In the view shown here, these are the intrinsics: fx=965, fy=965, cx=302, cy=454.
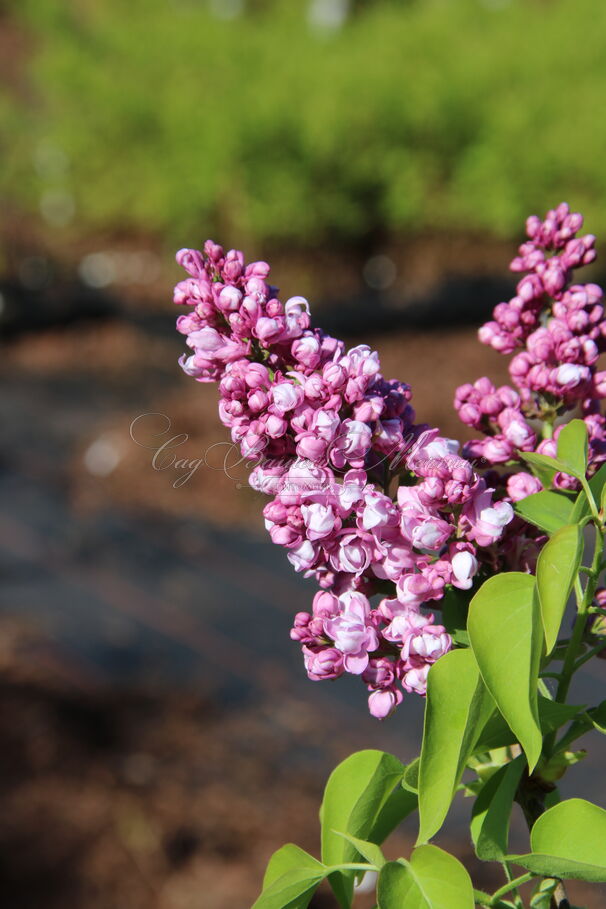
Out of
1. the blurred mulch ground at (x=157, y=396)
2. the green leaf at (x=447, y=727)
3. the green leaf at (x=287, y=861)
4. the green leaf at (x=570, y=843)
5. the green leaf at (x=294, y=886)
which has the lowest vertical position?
the green leaf at (x=294, y=886)

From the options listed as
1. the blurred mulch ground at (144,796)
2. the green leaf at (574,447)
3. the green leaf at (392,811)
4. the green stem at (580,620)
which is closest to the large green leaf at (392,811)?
the green leaf at (392,811)

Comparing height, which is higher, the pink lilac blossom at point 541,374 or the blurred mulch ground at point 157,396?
the blurred mulch ground at point 157,396

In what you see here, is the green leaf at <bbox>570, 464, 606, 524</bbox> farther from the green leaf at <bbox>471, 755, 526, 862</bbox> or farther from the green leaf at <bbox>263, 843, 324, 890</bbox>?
the green leaf at <bbox>263, 843, 324, 890</bbox>

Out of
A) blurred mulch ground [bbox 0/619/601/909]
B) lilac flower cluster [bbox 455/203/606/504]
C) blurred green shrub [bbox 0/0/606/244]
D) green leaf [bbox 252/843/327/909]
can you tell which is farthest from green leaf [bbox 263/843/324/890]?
blurred green shrub [bbox 0/0/606/244]

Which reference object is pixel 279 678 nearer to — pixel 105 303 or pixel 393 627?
pixel 393 627

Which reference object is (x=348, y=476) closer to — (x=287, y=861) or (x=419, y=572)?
(x=419, y=572)

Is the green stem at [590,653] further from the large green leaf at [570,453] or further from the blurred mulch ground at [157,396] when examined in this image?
the blurred mulch ground at [157,396]
